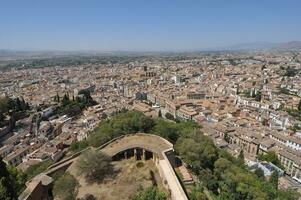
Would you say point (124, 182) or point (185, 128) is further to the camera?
point (185, 128)

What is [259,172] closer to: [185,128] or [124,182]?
[185,128]

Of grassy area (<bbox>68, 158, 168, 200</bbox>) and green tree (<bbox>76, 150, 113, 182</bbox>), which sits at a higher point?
green tree (<bbox>76, 150, 113, 182</bbox>)

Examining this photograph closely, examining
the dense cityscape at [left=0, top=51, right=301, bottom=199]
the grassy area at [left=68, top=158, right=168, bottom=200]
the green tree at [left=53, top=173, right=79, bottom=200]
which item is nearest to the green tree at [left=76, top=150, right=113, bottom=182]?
the grassy area at [left=68, top=158, right=168, bottom=200]

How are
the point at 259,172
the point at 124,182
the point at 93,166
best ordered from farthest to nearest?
the point at 259,172 < the point at 93,166 < the point at 124,182

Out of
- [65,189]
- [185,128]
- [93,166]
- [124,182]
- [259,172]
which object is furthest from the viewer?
[185,128]

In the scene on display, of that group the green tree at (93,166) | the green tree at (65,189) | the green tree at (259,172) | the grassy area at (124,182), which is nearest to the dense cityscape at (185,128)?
the green tree at (259,172)

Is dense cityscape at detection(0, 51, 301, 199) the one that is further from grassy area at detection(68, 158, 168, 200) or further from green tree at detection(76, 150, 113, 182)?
green tree at detection(76, 150, 113, 182)

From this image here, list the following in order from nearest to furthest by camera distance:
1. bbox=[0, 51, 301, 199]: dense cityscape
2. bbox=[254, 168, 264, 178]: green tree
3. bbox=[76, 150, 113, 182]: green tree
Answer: bbox=[76, 150, 113, 182]: green tree → bbox=[0, 51, 301, 199]: dense cityscape → bbox=[254, 168, 264, 178]: green tree

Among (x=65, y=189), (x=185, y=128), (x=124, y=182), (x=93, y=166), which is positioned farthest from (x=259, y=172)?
(x=65, y=189)

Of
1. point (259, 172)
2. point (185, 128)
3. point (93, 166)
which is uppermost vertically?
point (93, 166)

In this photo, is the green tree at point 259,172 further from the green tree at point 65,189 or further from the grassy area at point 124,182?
the green tree at point 65,189
